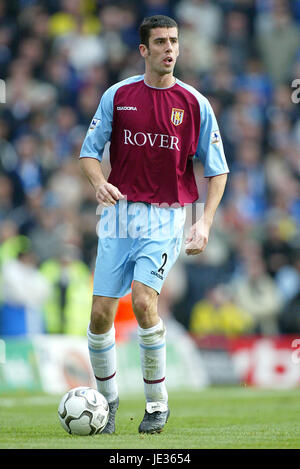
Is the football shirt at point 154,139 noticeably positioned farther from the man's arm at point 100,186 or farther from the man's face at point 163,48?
the man's face at point 163,48

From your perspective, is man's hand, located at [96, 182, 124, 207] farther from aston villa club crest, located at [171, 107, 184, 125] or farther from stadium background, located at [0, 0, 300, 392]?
stadium background, located at [0, 0, 300, 392]

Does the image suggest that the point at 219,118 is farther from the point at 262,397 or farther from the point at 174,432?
the point at 174,432

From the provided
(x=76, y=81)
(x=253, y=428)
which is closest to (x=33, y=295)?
(x=76, y=81)

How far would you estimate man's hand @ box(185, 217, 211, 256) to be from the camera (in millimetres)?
7051

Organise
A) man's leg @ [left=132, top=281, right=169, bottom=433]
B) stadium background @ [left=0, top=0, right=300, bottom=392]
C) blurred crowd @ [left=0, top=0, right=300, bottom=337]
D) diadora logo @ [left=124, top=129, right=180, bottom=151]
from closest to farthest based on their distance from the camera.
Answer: man's leg @ [left=132, top=281, right=169, bottom=433] < diadora logo @ [left=124, top=129, right=180, bottom=151] < stadium background @ [left=0, top=0, right=300, bottom=392] < blurred crowd @ [left=0, top=0, right=300, bottom=337]

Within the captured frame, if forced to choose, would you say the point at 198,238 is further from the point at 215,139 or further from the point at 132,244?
the point at 215,139

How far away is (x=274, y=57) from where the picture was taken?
19172 millimetres

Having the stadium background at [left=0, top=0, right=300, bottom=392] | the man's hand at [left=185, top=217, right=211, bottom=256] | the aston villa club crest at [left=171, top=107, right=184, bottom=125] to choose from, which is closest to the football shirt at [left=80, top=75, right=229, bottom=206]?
the aston villa club crest at [left=171, top=107, right=184, bottom=125]

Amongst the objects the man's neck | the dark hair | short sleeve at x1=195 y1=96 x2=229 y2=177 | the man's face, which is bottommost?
short sleeve at x1=195 y1=96 x2=229 y2=177

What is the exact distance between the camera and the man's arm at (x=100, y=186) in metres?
6.96

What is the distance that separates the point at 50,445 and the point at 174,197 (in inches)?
85.8

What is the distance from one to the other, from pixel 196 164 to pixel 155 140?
32.3 ft

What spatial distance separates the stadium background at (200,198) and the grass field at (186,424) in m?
1.89

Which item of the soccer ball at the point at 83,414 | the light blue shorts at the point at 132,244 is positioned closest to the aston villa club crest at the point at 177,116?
the light blue shorts at the point at 132,244
